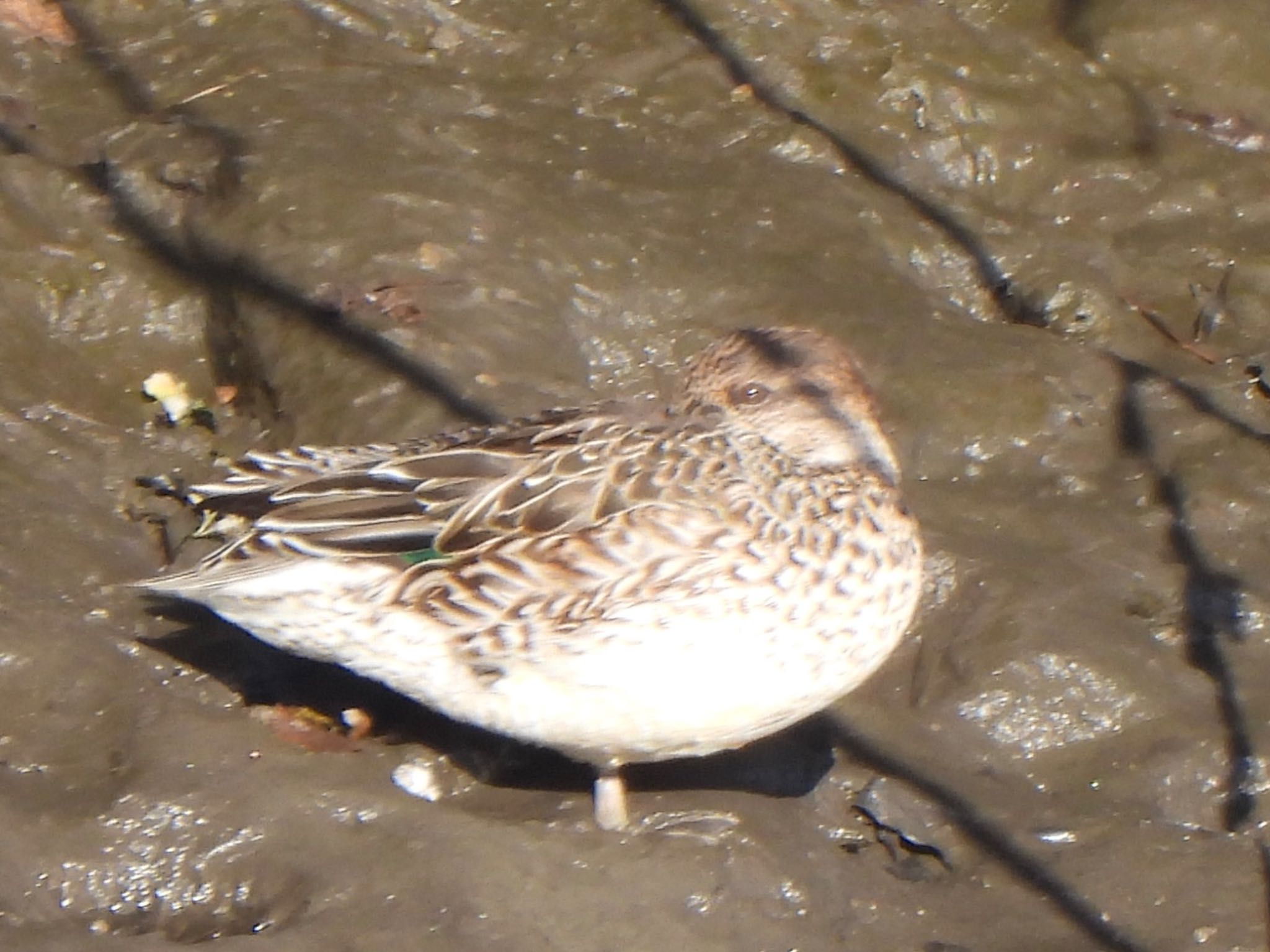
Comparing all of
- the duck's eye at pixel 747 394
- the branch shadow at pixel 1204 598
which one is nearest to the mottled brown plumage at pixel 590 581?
the duck's eye at pixel 747 394

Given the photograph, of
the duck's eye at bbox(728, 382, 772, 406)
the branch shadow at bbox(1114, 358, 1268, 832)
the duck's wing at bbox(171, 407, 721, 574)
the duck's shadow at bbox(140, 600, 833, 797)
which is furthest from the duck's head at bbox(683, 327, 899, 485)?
the branch shadow at bbox(1114, 358, 1268, 832)

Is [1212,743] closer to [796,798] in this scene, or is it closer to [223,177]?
[796,798]

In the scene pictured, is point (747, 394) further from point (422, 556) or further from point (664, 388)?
point (664, 388)

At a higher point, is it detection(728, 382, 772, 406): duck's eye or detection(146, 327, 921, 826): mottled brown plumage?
detection(728, 382, 772, 406): duck's eye

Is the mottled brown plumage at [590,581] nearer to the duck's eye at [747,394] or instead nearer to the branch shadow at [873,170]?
the duck's eye at [747,394]

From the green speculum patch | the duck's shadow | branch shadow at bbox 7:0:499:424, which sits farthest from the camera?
branch shadow at bbox 7:0:499:424

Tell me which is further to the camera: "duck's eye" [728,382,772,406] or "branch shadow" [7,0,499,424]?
"branch shadow" [7,0,499,424]

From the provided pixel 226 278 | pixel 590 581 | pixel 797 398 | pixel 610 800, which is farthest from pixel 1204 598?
pixel 226 278

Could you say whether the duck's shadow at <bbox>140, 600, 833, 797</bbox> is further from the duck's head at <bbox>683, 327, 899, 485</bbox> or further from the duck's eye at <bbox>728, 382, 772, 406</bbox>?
the duck's eye at <bbox>728, 382, 772, 406</bbox>
